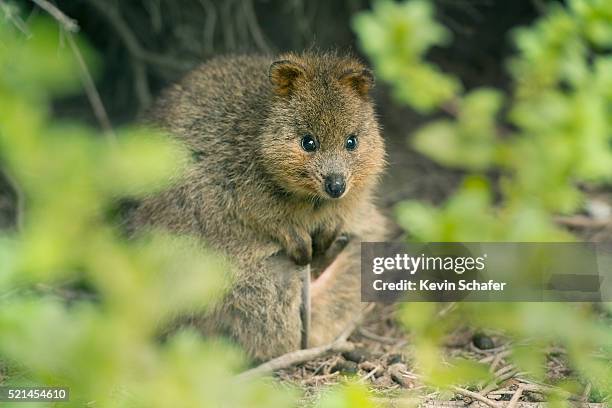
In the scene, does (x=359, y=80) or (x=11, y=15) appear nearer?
(x=11, y=15)

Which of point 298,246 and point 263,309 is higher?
point 298,246

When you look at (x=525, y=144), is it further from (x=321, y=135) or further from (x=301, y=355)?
(x=301, y=355)

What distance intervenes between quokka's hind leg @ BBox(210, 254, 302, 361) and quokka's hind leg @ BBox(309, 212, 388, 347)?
28cm

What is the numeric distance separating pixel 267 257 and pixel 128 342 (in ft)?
10.4

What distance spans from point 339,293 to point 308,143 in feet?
4.31

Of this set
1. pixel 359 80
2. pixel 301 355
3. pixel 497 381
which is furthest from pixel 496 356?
pixel 359 80

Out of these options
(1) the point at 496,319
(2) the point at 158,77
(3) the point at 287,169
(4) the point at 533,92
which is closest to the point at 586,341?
(1) the point at 496,319

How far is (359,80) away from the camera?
15.7ft

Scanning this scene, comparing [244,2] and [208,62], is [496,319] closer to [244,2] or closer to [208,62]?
[208,62]

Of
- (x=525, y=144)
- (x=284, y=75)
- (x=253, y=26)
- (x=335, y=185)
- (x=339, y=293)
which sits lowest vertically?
(x=339, y=293)

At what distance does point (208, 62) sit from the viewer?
568cm

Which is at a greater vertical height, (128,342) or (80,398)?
(128,342)

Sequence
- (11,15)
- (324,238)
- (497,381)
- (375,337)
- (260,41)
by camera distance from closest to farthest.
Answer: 1. (497,381)
2. (11,15)
3. (324,238)
4. (375,337)
5. (260,41)

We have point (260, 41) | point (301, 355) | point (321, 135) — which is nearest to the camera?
point (321, 135)
